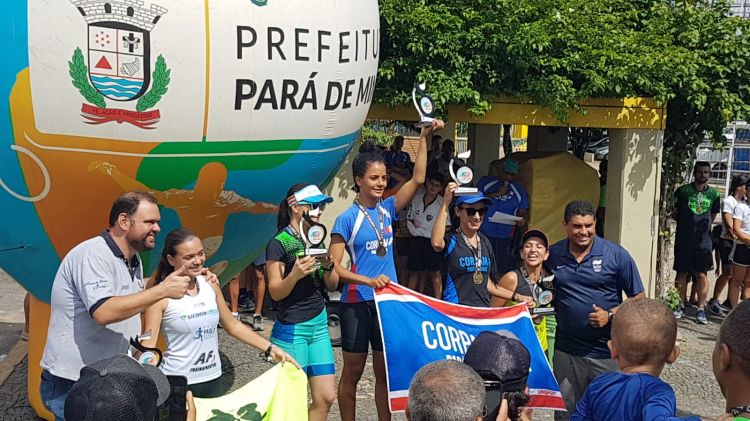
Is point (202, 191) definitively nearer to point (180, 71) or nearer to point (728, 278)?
point (180, 71)

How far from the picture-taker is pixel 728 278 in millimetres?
10047

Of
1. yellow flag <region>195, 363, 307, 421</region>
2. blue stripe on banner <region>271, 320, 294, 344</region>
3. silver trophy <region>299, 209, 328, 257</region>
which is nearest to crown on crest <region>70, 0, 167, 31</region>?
silver trophy <region>299, 209, 328, 257</region>

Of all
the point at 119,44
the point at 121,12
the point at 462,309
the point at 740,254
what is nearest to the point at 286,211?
the point at 462,309

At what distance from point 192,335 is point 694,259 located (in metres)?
6.73

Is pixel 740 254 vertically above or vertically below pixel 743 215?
below

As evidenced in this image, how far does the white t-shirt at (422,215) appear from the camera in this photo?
892 cm

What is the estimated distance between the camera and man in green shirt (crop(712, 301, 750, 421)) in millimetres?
2652

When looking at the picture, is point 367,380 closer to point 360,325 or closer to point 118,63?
point 360,325

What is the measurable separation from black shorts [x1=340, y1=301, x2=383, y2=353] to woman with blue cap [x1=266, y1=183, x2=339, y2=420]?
172 mm

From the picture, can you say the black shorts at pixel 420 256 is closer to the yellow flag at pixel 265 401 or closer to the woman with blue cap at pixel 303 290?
the woman with blue cap at pixel 303 290

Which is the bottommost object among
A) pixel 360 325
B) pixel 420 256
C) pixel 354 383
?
A: pixel 354 383

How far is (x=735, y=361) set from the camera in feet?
8.77

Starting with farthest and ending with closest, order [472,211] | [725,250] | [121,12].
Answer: [725,250] → [472,211] → [121,12]

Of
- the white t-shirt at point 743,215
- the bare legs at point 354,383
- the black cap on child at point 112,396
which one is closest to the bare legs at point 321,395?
the bare legs at point 354,383
